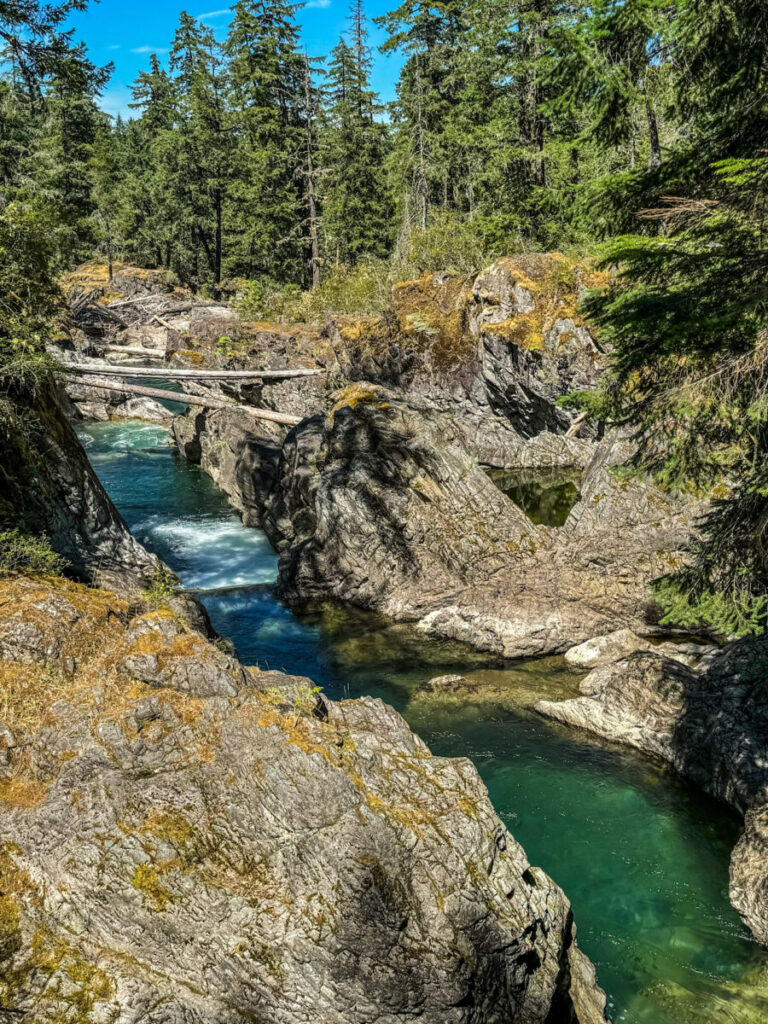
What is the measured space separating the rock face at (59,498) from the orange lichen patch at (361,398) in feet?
19.5

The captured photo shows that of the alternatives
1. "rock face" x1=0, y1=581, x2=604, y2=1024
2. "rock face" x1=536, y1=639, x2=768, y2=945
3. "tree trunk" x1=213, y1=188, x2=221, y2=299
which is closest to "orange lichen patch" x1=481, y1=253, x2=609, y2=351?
"rock face" x1=536, y1=639, x2=768, y2=945

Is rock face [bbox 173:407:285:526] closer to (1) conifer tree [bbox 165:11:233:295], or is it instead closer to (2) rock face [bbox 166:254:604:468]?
(2) rock face [bbox 166:254:604:468]

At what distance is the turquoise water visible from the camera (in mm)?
5961

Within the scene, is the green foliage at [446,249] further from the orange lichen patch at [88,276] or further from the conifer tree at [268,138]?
the orange lichen patch at [88,276]

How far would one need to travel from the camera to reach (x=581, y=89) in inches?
326

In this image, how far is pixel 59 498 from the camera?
993 centimetres

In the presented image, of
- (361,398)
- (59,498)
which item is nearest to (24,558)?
(59,498)

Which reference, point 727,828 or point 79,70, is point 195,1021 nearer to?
point 727,828

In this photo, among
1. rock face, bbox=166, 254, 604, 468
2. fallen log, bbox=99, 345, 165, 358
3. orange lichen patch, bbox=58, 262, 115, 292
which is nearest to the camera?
rock face, bbox=166, 254, 604, 468

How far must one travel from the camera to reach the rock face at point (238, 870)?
407 cm

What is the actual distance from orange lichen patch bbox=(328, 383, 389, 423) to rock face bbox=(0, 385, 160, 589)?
5938 millimetres

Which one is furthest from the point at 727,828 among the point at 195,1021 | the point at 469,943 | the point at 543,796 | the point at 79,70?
the point at 79,70

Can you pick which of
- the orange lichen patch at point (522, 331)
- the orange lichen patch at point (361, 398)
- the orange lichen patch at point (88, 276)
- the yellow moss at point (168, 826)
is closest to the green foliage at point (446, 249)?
the orange lichen patch at point (522, 331)

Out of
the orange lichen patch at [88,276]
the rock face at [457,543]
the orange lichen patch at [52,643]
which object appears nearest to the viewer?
the orange lichen patch at [52,643]
